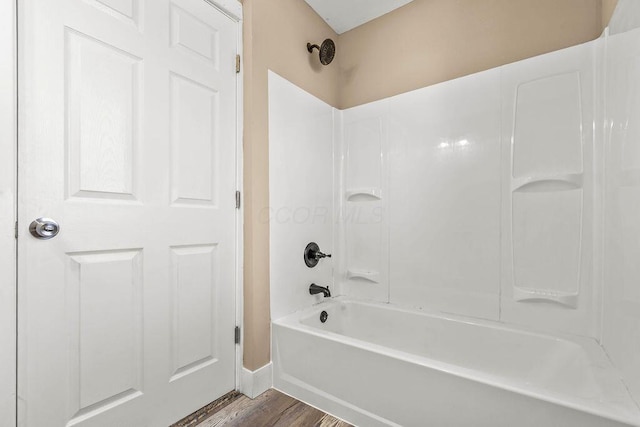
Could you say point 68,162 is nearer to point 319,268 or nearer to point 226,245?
point 226,245

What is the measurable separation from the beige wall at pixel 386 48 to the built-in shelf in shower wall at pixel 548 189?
19cm

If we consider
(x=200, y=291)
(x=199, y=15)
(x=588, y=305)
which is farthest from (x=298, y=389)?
(x=199, y=15)

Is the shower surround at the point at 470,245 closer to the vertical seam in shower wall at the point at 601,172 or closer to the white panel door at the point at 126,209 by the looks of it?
→ the vertical seam in shower wall at the point at 601,172

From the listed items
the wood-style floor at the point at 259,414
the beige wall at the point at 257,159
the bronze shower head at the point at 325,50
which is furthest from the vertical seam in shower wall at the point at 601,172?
the beige wall at the point at 257,159

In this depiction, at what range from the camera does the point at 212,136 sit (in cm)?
160

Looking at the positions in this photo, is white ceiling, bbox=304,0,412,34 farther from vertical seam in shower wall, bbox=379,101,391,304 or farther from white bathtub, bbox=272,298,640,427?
white bathtub, bbox=272,298,640,427

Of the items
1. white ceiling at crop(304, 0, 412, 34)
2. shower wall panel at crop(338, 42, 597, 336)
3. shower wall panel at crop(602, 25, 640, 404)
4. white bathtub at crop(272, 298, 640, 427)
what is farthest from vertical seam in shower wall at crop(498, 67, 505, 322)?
white ceiling at crop(304, 0, 412, 34)

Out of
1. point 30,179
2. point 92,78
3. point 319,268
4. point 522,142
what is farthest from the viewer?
point 319,268

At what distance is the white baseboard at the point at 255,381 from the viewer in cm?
168

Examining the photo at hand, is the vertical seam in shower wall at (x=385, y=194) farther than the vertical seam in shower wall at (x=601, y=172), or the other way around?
the vertical seam in shower wall at (x=385, y=194)

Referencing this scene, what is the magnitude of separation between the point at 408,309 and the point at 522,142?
3.98ft

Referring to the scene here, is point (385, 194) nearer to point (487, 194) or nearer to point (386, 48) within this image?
point (487, 194)

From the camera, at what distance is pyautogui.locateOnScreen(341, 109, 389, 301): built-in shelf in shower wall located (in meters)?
2.20

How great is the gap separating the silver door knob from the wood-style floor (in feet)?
3.37
